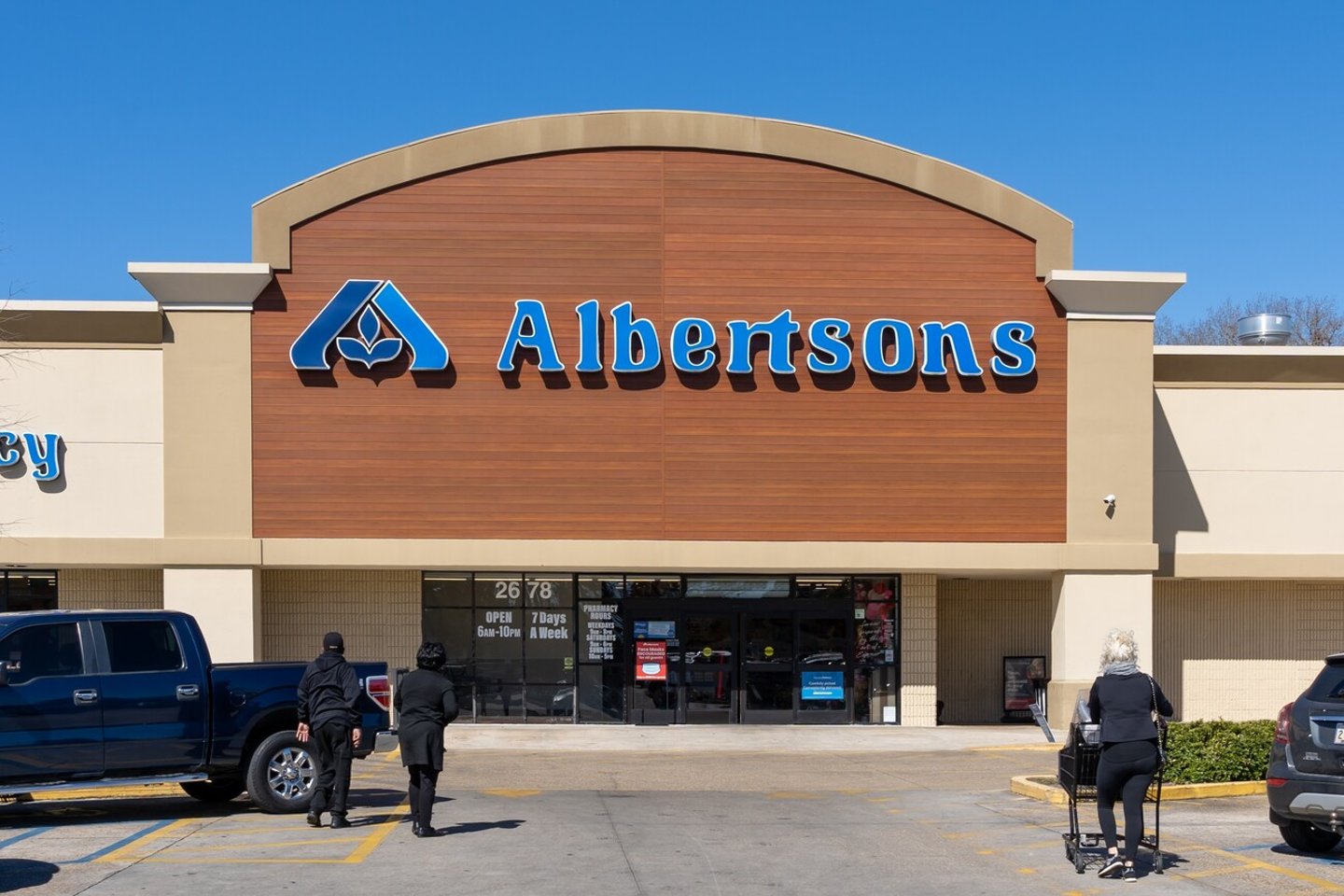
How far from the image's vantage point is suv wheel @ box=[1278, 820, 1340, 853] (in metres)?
12.5

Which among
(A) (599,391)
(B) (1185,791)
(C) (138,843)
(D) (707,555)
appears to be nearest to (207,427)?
(A) (599,391)

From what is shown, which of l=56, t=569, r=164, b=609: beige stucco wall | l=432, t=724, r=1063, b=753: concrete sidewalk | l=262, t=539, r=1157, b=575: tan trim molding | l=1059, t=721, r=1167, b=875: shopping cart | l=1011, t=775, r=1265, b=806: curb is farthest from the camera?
l=56, t=569, r=164, b=609: beige stucco wall

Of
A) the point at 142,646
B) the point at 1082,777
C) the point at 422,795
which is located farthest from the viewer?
the point at 142,646

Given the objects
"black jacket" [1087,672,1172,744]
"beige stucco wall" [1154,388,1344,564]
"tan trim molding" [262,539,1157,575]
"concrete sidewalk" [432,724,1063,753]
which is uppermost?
"beige stucco wall" [1154,388,1344,564]

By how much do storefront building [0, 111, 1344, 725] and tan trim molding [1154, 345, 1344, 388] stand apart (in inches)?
46.6

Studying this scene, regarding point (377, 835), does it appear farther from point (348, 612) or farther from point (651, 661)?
point (348, 612)

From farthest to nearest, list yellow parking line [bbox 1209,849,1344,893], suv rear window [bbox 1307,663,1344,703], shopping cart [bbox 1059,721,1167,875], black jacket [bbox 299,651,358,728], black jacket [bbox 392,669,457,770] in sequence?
black jacket [bbox 299,651,358,728] → black jacket [bbox 392,669,457,770] → suv rear window [bbox 1307,663,1344,703] → shopping cart [bbox 1059,721,1167,875] → yellow parking line [bbox 1209,849,1344,893]

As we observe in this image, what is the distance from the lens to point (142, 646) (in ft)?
47.6

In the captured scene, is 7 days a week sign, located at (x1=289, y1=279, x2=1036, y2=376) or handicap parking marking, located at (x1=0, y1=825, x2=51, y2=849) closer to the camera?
handicap parking marking, located at (x1=0, y1=825, x2=51, y2=849)

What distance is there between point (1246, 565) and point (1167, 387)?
11.7ft

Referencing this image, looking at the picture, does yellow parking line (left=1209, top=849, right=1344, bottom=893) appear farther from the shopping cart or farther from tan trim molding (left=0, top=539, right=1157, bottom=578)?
tan trim molding (left=0, top=539, right=1157, bottom=578)

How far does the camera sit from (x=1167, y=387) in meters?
28.1

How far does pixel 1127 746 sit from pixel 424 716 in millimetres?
5916

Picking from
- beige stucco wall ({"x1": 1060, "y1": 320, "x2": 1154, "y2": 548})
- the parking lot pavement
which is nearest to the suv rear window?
the parking lot pavement
